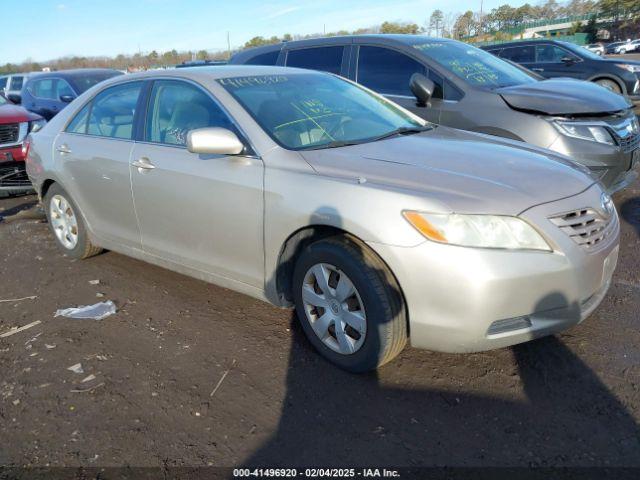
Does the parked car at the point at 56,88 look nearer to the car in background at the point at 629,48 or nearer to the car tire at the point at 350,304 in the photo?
the car tire at the point at 350,304

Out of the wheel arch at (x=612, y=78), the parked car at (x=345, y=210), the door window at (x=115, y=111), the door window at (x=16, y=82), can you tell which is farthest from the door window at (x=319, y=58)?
the door window at (x=16, y=82)

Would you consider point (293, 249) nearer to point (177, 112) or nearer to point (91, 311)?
point (177, 112)

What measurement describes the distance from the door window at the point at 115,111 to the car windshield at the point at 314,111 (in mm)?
881

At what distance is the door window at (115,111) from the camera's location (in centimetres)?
394

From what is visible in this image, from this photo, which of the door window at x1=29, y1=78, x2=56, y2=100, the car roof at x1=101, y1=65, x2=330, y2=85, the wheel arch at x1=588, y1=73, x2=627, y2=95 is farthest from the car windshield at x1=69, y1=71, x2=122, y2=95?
the wheel arch at x1=588, y1=73, x2=627, y2=95

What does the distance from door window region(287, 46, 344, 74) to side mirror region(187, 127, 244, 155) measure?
11.0 ft

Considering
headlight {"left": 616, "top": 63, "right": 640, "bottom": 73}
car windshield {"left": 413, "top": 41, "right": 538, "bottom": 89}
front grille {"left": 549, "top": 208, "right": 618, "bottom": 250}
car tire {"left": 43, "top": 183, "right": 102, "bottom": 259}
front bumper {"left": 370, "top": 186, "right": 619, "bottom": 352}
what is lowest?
car tire {"left": 43, "top": 183, "right": 102, "bottom": 259}

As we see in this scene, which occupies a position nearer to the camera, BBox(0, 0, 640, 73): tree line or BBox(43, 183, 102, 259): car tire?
BBox(43, 183, 102, 259): car tire

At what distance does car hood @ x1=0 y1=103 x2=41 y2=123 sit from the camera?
7304 mm

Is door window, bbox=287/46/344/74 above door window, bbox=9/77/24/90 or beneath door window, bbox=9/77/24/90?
above

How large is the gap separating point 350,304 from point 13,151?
20.7 ft

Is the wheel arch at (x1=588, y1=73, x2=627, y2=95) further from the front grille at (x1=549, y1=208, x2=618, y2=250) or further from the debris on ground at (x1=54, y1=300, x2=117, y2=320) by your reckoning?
the debris on ground at (x1=54, y1=300, x2=117, y2=320)

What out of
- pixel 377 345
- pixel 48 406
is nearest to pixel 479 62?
pixel 377 345

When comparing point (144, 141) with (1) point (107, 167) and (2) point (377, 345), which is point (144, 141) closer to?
(1) point (107, 167)
